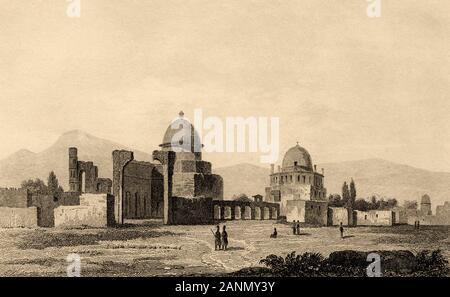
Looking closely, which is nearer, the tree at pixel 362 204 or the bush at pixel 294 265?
the bush at pixel 294 265

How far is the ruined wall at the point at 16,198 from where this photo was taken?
24328 mm

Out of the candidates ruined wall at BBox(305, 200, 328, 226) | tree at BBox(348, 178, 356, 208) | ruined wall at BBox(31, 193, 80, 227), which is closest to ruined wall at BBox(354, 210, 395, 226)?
tree at BBox(348, 178, 356, 208)

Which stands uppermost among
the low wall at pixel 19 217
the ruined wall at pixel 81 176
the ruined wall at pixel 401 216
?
the ruined wall at pixel 81 176

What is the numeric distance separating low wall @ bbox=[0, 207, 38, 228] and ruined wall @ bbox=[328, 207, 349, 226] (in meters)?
15.1

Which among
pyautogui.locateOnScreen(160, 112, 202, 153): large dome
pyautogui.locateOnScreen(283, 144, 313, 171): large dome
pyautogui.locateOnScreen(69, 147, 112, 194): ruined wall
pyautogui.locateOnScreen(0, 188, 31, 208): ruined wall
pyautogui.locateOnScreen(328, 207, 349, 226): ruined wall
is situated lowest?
pyautogui.locateOnScreen(328, 207, 349, 226): ruined wall

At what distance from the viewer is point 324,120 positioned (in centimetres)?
1805

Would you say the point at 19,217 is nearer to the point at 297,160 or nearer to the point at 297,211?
the point at 297,211

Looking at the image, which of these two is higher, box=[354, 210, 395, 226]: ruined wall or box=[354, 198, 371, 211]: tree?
box=[354, 198, 371, 211]: tree

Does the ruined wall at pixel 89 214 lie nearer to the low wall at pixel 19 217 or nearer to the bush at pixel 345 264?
the low wall at pixel 19 217

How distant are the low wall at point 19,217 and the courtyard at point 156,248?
2.23 m

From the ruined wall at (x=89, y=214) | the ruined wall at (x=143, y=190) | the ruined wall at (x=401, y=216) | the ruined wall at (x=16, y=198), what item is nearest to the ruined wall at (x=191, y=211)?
the ruined wall at (x=89, y=214)

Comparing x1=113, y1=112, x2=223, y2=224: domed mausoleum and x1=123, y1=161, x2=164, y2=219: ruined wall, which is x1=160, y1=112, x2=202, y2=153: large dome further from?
x1=123, y1=161, x2=164, y2=219: ruined wall

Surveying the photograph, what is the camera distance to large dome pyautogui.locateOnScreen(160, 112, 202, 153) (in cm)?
3284
